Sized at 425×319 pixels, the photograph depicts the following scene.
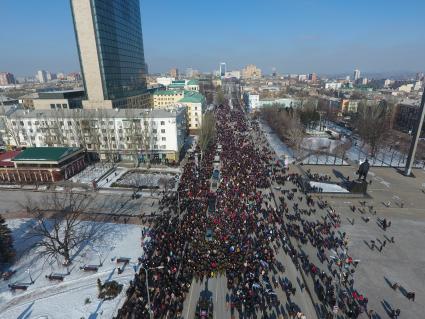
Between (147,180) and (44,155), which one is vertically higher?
(44,155)

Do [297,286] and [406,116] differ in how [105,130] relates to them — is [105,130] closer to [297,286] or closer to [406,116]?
[297,286]

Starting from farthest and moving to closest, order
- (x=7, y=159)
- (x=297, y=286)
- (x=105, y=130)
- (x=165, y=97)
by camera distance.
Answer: (x=165, y=97) < (x=105, y=130) < (x=7, y=159) < (x=297, y=286)

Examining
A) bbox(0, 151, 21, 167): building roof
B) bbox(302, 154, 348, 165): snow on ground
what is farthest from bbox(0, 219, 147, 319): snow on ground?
bbox(302, 154, 348, 165): snow on ground

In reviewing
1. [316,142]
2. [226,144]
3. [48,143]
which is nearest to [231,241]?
[226,144]

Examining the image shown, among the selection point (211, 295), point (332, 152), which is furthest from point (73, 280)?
point (332, 152)

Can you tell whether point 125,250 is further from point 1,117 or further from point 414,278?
point 1,117

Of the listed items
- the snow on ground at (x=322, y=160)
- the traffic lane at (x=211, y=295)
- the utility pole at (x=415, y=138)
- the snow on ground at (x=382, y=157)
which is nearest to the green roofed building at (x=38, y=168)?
the traffic lane at (x=211, y=295)
